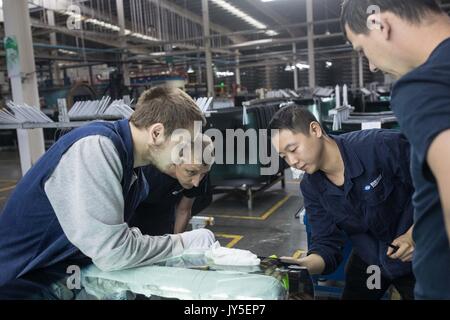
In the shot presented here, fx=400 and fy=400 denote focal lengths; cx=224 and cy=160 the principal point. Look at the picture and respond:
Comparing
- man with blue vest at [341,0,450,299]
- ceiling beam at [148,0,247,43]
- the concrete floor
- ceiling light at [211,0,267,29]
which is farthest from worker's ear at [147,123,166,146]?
ceiling light at [211,0,267,29]

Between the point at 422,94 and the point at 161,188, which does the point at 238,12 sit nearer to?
the point at 161,188

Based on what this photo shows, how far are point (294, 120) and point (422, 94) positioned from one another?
110cm

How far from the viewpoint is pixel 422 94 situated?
0.66m

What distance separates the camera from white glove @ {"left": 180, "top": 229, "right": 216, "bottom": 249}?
1392mm

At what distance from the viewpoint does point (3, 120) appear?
13.0ft

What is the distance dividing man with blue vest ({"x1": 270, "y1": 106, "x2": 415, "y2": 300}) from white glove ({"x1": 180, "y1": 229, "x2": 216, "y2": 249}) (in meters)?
0.39

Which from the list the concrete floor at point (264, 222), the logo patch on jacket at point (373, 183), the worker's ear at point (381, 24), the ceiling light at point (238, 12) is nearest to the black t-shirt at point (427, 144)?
the worker's ear at point (381, 24)

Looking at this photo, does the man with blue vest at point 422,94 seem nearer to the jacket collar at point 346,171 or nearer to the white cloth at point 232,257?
the white cloth at point 232,257

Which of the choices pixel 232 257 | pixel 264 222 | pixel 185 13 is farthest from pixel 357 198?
pixel 185 13

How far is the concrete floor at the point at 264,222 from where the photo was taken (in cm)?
379

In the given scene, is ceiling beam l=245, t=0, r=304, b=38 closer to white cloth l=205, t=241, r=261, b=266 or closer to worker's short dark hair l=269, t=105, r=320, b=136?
worker's short dark hair l=269, t=105, r=320, b=136

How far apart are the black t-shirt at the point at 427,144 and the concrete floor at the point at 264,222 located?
2765 millimetres
